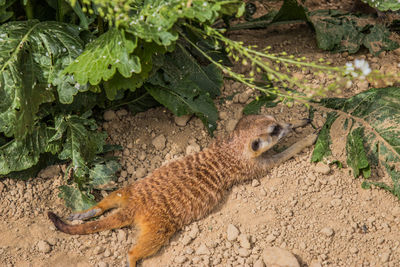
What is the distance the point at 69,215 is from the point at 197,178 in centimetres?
88

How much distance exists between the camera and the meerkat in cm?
309

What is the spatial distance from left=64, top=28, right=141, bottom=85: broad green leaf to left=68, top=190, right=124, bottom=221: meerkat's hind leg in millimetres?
834

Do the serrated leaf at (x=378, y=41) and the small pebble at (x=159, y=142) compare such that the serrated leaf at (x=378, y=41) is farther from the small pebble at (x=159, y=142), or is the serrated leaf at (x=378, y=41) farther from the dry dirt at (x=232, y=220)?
the small pebble at (x=159, y=142)

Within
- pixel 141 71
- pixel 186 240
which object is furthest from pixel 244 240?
pixel 141 71

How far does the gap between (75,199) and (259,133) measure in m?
1.37

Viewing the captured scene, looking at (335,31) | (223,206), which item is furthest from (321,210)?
(335,31)

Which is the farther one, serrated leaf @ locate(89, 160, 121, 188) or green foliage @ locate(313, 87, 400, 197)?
serrated leaf @ locate(89, 160, 121, 188)

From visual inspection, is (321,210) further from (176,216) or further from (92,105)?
(92,105)

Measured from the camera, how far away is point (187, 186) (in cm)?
330

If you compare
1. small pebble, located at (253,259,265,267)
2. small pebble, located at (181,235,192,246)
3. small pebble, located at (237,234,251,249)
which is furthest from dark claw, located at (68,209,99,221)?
small pebble, located at (253,259,265,267)

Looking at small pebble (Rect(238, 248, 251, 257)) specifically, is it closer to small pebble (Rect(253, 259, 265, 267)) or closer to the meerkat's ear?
small pebble (Rect(253, 259, 265, 267))

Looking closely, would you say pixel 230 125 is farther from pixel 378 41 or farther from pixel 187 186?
pixel 378 41

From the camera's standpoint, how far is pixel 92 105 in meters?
3.38

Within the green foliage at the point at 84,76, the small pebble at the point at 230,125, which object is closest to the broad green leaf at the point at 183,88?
the green foliage at the point at 84,76
